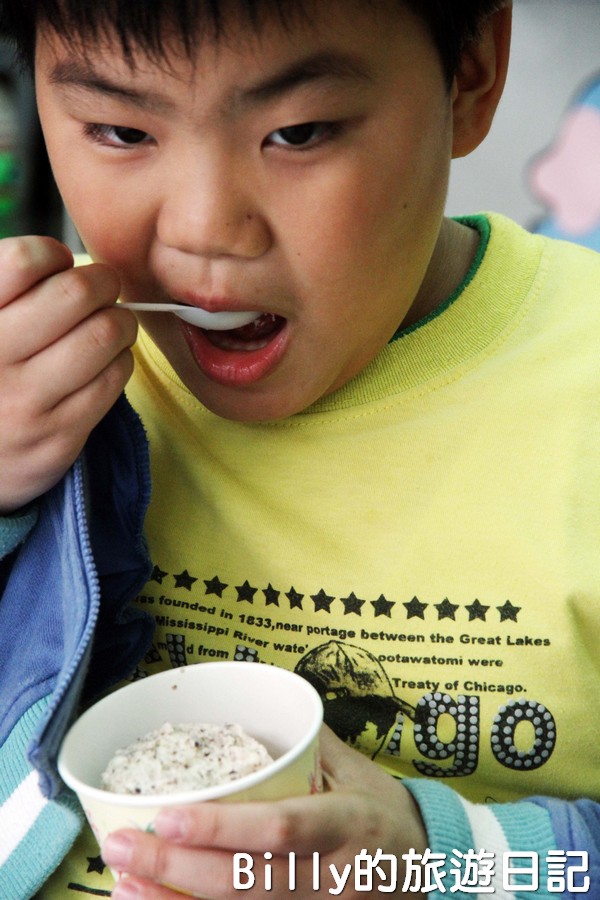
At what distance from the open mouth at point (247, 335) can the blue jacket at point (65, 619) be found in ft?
0.34

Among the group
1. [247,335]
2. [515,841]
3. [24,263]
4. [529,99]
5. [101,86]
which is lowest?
[515,841]

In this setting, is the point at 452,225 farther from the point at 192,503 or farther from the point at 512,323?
the point at 192,503

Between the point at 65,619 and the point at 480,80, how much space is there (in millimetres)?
607

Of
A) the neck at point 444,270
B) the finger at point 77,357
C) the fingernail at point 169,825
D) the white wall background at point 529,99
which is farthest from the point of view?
the white wall background at point 529,99

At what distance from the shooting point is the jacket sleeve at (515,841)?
795 millimetres

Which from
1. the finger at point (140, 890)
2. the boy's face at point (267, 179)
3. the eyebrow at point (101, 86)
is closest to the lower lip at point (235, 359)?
the boy's face at point (267, 179)

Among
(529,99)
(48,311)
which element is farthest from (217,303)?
(529,99)

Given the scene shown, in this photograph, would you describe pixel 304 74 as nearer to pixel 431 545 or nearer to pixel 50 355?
pixel 50 355

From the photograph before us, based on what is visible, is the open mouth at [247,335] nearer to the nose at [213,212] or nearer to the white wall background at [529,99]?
the nose at [213,212]

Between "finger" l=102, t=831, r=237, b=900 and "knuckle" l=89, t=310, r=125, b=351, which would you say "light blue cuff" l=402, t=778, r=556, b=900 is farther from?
"knuckle" l=89, t=310, r=125, b=351

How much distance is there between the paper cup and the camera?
0.65 m

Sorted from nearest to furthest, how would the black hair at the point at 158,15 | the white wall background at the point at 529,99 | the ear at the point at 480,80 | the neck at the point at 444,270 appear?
the black hair at the point at 158,15, the ear at the point at 480,80, the neck at the point at 444,270, the white wall background at the point at 529,99

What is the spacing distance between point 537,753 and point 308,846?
1.16ft

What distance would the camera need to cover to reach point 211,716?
2.47 feet
